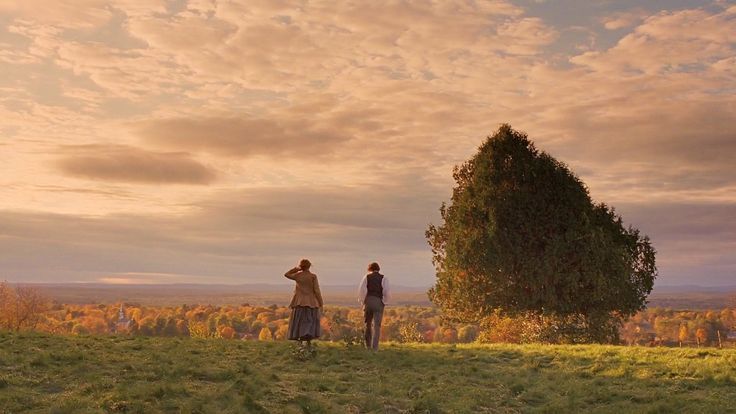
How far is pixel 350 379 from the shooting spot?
717 inches

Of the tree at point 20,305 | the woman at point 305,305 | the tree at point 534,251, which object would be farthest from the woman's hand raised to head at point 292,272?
the tree at point 20,305

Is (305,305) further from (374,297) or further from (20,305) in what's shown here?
(20,305)

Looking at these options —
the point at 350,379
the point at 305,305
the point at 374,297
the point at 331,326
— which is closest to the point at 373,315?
the point at 374,297

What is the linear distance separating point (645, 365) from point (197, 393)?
13.1 metres

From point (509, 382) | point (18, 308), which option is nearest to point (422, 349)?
point (509, 382)

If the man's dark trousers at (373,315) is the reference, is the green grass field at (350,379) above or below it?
below

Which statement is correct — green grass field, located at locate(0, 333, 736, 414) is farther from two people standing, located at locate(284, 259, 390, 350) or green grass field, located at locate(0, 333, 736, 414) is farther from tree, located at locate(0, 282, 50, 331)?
tree, located at locate(0, 282, 50, 331)

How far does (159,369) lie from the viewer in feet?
58.3

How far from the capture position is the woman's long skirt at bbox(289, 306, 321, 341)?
71.5 ft

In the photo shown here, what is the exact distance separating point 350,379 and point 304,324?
4051 mm

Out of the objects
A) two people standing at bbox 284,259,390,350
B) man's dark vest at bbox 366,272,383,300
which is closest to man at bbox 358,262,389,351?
man's dark vest at bbox 366,272,383,300

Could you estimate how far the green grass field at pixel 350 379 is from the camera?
582 inches

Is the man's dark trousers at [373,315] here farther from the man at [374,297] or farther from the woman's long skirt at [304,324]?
the woman's long skirt at [304,324]

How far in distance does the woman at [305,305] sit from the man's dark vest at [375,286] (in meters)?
2.14
